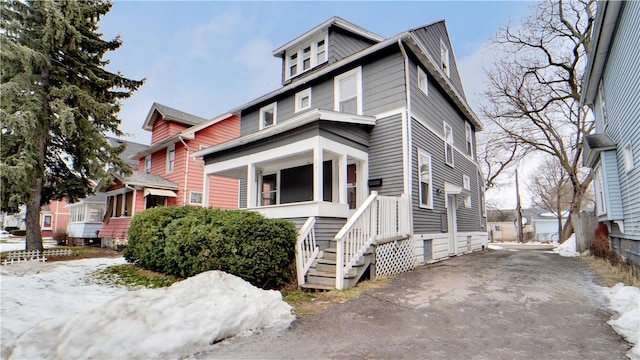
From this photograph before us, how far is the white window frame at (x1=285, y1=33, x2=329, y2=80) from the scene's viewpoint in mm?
11805

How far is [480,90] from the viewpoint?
22.0 metres

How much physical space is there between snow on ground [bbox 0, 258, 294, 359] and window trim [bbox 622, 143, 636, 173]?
28.6 ft

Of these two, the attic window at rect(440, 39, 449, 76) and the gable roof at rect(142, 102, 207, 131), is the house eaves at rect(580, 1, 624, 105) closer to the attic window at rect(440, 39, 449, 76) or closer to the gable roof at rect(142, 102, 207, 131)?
the attic window at rect(440, 39, 449, 76)

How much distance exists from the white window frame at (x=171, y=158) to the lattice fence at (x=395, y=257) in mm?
13610

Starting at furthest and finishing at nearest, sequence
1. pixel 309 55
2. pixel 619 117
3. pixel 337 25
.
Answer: pixel 309 55 → pixel 337 25 → pixel 619 117

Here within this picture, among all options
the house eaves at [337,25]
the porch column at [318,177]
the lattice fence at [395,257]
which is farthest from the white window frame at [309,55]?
the lattice fence at [395,257]

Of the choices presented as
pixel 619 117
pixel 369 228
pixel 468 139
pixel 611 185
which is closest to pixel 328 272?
pixel 369 228

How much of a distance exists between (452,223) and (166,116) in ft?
49.7

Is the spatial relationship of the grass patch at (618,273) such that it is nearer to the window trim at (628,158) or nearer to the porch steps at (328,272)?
the window trim at (628,158)

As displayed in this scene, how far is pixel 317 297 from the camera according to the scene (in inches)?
228

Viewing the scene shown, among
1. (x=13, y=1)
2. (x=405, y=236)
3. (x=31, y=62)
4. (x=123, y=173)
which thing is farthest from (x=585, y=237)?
(x=13, y=1)

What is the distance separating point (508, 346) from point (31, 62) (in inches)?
606

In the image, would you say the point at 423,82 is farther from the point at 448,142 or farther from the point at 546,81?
the point at 546,81

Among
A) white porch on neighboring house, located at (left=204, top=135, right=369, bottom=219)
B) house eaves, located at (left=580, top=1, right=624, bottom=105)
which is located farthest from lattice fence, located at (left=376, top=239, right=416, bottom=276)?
house eaves, located at (left=580, top=1, right=624, bottom=105)
